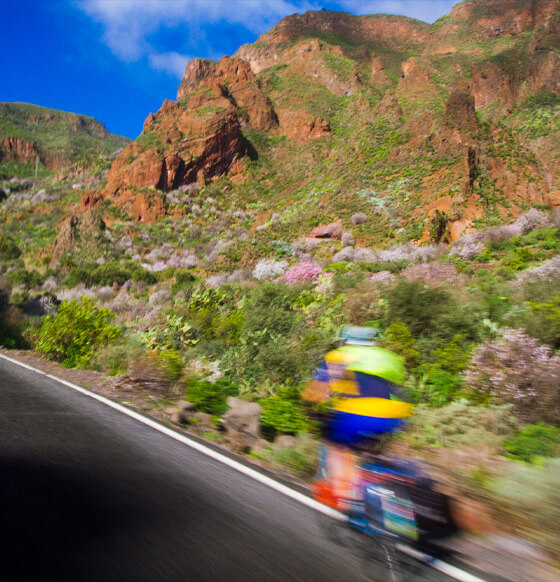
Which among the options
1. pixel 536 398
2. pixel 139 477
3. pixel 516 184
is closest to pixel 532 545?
pixel 536 398

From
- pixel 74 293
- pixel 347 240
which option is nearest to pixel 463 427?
pixel 347 240

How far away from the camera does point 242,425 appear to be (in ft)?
15.2

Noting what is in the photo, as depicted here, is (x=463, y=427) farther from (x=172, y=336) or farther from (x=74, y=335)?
(x=74, y=335)

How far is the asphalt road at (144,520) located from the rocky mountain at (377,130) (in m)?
21.5

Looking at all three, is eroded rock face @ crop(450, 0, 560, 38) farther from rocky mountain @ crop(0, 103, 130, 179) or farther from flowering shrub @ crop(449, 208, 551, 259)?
rocky mountain @ crop(0, 103, 130, 179)

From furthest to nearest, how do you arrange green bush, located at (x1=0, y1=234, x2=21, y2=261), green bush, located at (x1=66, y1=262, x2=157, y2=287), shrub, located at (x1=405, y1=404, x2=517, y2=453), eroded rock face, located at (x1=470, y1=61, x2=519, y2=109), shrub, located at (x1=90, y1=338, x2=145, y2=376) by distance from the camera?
eroded rock face, located at (x1=470, y1=61, x2=519, y2=109) < green bush, located at (x1=0, y1=234, x2=21, y2=261) < green bush, located at (x1=66, y1=262, x2=157, y2=287) < shrub, located at (x1=90, y1=338, x2=145, y2=376) < shrub, located at (x1=405, y1=404, x2=517, y2=453)

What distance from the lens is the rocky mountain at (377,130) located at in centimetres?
2598

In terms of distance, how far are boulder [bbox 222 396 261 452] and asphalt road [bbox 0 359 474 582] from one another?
675mm

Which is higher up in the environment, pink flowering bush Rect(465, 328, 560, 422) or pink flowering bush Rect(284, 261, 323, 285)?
pink flowering bush Rect(284, 261, 323, 285)

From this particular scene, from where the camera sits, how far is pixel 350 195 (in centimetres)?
3047

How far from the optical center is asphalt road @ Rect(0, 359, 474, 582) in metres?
2.06

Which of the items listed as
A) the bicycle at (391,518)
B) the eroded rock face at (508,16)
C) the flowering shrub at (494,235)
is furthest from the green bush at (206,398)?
the eroded rock face at (508,16)

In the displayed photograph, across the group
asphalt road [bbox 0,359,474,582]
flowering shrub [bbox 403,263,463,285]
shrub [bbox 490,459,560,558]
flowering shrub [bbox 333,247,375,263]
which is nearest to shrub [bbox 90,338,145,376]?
asphalt road [bbox 0,359,474,582]

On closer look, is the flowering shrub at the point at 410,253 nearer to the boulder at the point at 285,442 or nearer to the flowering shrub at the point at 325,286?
the flowering shrub at the point at 325,286
